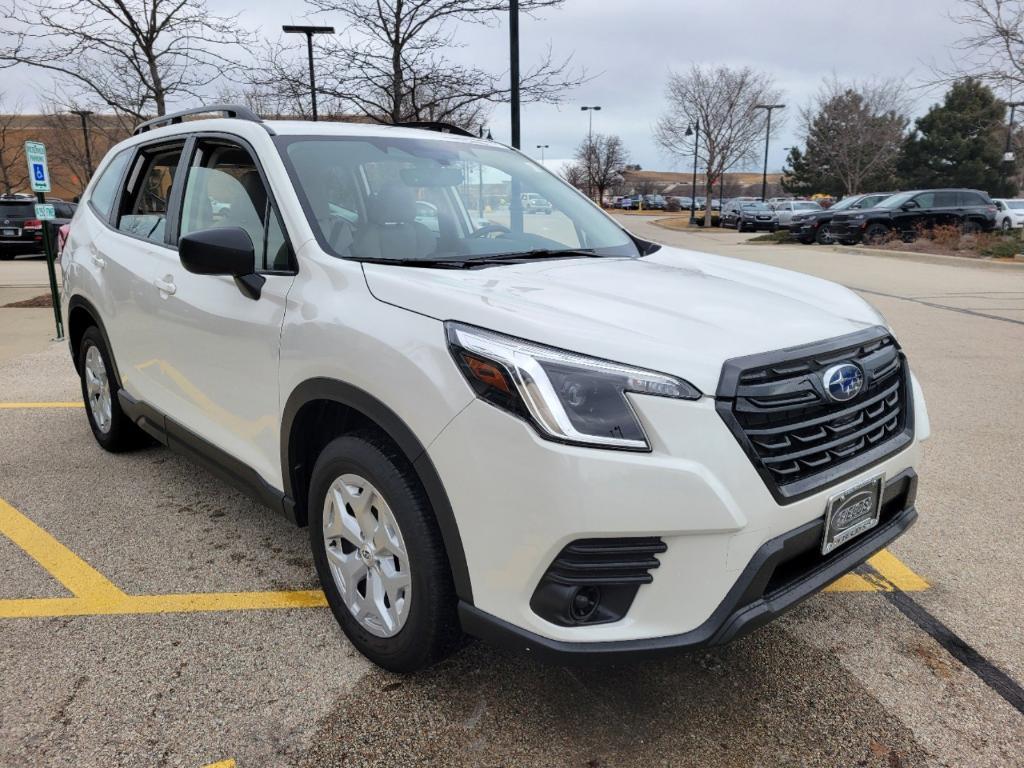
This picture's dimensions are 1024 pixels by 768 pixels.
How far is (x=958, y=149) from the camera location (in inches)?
1935

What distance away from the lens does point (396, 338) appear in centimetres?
216

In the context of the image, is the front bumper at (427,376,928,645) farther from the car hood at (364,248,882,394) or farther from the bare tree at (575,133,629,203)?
the bare tree at (575,133,629,203)

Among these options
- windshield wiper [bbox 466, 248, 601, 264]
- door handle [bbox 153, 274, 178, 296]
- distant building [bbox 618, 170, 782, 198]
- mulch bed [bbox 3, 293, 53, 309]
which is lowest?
mulch bed [bbox 3, 293, 53, 309]

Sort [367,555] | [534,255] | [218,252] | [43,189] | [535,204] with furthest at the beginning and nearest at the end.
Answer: [43,189], [535,204], [534,255], [218,252], [367,555]

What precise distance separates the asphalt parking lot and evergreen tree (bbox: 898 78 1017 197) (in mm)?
54574

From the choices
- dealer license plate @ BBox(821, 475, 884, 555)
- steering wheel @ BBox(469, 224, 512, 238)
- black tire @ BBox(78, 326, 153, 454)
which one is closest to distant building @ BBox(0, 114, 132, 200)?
black tire @ BBox(78, 326, 153, 454)

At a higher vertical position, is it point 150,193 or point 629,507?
point 150,193

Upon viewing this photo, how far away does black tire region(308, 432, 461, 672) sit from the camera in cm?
214

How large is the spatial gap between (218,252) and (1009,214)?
108 ft

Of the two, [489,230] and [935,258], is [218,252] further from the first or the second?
[935,258]

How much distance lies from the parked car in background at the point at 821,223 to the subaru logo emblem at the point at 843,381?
76.7ft

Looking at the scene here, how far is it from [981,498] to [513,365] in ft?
10.7

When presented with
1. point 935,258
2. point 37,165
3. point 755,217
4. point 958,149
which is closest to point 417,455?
→ point 37,165

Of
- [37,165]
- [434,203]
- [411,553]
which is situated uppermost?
[37,165]
